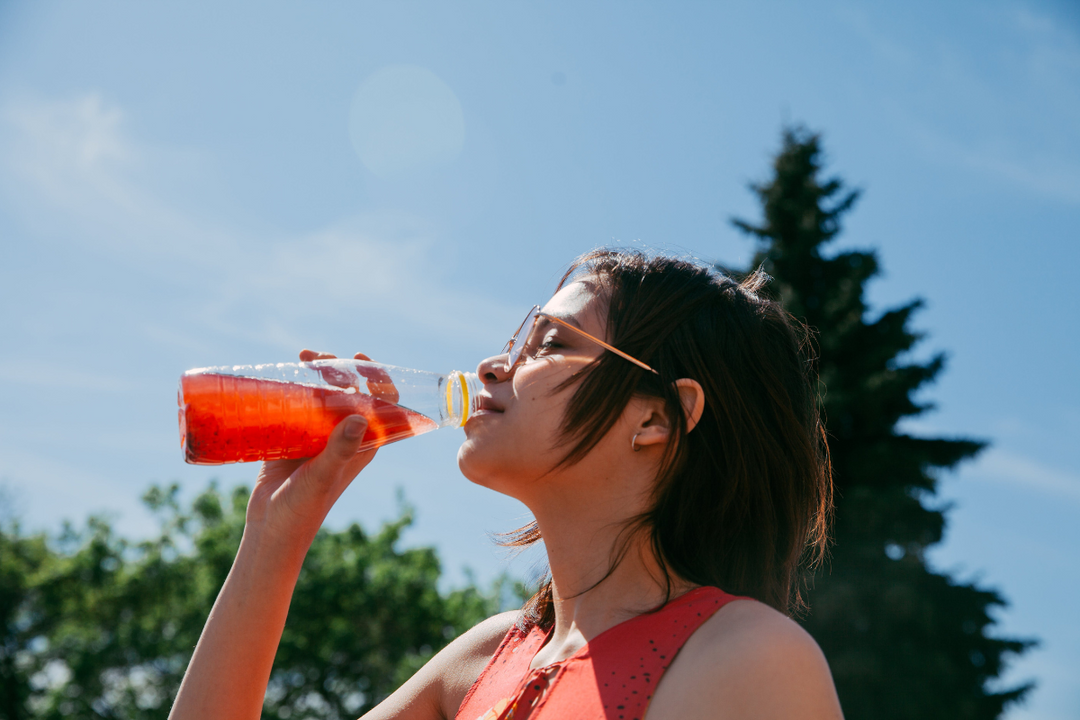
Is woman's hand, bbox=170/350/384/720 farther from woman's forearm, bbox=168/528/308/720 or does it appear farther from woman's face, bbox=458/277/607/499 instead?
woman's face, bbox=458/277/607/499

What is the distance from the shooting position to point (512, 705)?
1959mm

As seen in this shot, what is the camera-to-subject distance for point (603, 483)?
229cm

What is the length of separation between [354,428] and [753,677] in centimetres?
124

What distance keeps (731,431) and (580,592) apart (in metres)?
0.66

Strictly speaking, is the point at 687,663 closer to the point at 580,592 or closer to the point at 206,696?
the point at 580,592

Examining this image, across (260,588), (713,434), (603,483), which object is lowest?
(260,588)

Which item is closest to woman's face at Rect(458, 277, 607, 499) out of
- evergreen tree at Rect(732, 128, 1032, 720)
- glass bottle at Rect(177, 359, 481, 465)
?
glass bottle at Rect(177, 359, 481, 465)

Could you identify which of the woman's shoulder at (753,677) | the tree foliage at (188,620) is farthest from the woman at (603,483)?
the tree foliage at (188,620)

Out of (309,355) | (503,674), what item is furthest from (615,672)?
(309,355)

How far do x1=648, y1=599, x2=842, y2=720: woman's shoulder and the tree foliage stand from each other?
757 inches

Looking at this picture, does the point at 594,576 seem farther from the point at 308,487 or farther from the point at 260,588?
the point at 260,588

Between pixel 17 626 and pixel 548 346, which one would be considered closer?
pixel 548 346

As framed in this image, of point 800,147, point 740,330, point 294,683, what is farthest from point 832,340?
point 740,330

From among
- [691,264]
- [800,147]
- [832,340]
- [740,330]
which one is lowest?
[740,330]
